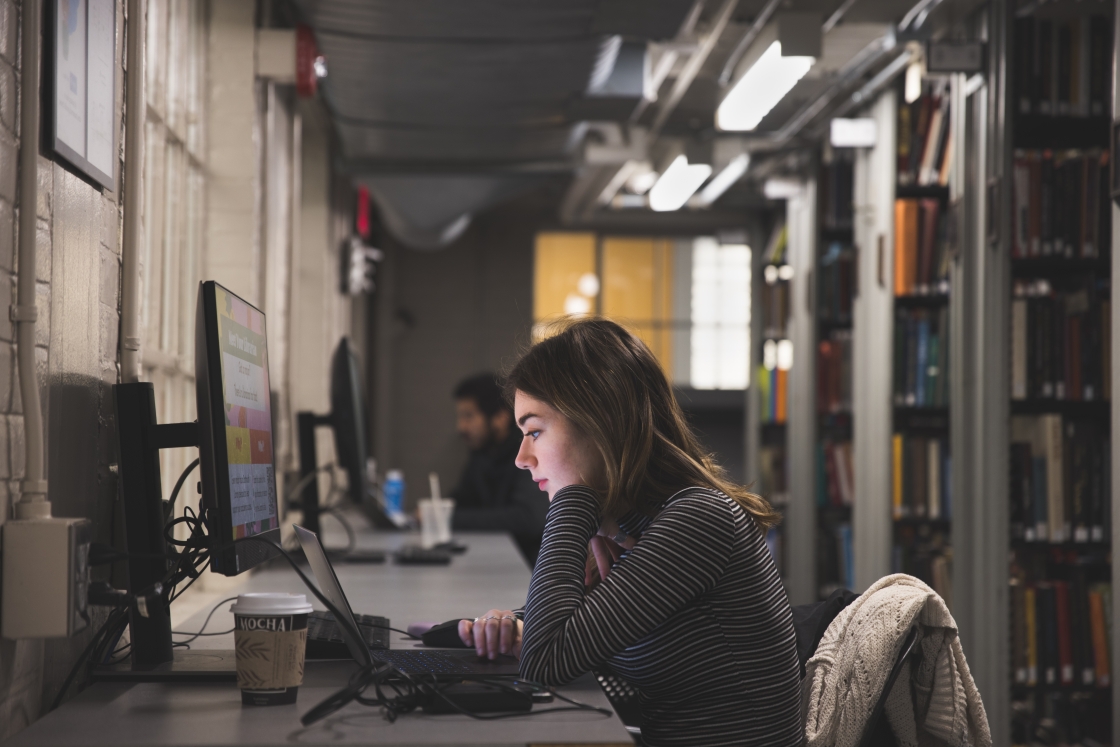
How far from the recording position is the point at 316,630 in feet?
5.27

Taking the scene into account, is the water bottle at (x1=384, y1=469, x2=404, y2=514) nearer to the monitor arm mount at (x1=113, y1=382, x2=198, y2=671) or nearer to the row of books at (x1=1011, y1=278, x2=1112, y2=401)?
the row of books at (x1=1011, y1=278, x2=1112, y2=401)

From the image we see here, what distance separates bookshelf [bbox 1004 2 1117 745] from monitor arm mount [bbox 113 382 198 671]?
264 centimetres

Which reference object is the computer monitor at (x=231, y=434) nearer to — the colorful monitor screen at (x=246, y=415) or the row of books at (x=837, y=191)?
the colorful monitor screen at (x=246, y=415)

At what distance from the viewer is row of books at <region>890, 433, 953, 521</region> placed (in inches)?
165

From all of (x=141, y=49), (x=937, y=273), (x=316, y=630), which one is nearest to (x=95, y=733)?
(x=316, y=630)

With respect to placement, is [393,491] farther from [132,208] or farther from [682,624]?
[682,624]

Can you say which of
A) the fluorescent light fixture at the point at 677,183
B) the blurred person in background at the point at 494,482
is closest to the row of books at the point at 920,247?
the fluorescent light fixture at the point at 677,183

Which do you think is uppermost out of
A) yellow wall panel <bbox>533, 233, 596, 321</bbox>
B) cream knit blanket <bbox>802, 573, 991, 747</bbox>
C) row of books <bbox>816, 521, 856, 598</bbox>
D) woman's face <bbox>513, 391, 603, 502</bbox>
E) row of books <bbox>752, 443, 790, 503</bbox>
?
yellow wall panel <bbox>533, 233, 596, 321</bbox>

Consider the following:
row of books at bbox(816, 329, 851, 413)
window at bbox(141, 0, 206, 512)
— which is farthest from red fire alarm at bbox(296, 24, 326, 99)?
row of books at bbox(816, 329, 851, 413)

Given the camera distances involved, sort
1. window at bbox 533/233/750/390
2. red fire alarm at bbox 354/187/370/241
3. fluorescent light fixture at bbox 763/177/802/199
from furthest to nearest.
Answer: window at bbox 533/233/750/390
red fire alarm at bbox 354/187/370/241
fluorescent light fixture at bbox 763/177/802/199

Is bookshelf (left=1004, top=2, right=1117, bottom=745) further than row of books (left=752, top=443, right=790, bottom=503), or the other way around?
row of books (left=752, top=443, right=790, bottom=503)

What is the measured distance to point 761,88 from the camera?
3.66 m

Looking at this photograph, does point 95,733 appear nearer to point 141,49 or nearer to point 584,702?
point 584,702

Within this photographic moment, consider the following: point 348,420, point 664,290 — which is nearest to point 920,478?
point 348,420
